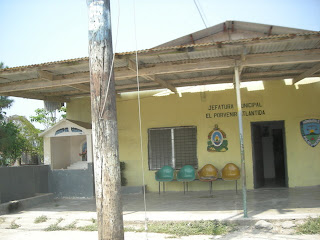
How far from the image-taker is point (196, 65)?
7.47 meters

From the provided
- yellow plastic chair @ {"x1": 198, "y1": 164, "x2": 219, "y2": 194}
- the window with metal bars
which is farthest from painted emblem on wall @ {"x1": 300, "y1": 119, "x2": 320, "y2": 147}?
the window with metal bars

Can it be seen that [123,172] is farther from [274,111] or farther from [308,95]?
[308,95]

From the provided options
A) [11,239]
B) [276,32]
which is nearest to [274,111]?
[276,32]

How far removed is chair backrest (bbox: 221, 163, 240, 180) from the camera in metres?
9.81

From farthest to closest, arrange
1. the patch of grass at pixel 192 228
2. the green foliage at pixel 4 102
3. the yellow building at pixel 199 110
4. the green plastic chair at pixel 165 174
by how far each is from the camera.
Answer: the green foliage at pixel 4 102, the green plastic chair at pixel 165 174, the yellow building at pixel 199 110, the patch of grass at pixel 192 228

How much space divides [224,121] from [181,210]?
12.7ft

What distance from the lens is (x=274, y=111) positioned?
33.7ft

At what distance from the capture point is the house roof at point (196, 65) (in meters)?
6.59

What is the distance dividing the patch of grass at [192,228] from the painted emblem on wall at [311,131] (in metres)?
5.02

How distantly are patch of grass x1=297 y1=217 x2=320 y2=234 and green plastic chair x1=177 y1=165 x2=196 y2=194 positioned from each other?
13.8 feet

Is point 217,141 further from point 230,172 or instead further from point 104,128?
point 104,128

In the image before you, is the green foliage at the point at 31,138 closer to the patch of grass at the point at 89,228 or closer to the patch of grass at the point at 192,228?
the patch of grass at the point at 89,228

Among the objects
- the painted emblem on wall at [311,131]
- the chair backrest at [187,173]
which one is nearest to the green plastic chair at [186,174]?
the chair backrest at [187,173]

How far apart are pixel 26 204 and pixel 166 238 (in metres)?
5.01
